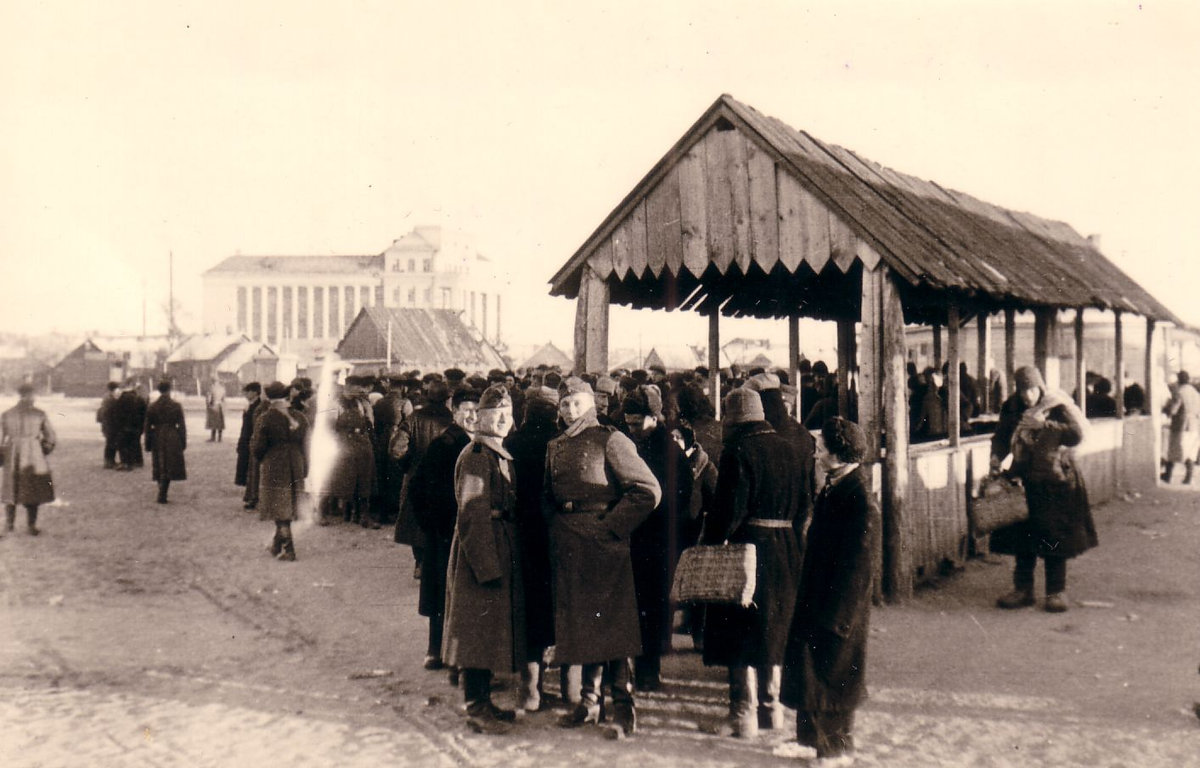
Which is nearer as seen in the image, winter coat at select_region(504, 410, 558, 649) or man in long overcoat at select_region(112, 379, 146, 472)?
winter coat at select_region(504, 410, 558, 649)

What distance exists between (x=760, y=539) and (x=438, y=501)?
2084 millimetres

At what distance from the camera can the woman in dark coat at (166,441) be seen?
1617 centimetres

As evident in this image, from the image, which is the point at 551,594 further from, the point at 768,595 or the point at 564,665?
the point at 768,595

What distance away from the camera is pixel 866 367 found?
924 cm

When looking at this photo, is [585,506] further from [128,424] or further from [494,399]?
[128,424]

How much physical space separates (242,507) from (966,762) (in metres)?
12.6

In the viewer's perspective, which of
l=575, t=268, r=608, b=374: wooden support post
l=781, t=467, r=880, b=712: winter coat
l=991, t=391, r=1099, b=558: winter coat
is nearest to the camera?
l=781, t=467, r=880, b=712: winter coat

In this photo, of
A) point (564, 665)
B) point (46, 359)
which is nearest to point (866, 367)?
point (564, 665)

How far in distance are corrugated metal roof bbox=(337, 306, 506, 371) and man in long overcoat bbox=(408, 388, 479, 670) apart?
161 ft

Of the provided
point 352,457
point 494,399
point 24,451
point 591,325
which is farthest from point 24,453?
point 494,399

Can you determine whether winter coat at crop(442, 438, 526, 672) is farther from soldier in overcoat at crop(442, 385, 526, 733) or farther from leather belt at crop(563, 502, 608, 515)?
leather belt at crop(563, 502, 608, 515)

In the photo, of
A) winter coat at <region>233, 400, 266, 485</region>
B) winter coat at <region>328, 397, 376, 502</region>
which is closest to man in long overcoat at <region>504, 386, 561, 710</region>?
winter coat at <region>328, 397, 376, 502</region>

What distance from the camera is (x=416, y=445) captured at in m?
10.9

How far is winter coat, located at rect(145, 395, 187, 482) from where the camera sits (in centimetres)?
1620
